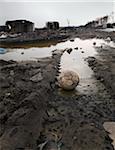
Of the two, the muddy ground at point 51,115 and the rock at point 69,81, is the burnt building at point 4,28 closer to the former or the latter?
the muddy ground at point 51,115

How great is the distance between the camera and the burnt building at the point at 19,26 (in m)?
41.7

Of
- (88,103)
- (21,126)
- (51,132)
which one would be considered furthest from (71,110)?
(21,126)

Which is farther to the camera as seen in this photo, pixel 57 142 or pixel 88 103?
pixel 88 103

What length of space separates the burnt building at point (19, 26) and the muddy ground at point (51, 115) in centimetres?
3254

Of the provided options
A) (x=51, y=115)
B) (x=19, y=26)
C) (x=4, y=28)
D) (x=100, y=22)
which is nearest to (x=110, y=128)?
(x=51, y=115)

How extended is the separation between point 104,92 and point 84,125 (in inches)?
119

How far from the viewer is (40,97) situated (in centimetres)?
777

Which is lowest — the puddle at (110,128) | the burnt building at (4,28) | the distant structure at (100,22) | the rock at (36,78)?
the puddle at (110,128)

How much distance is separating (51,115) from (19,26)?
1486 inches

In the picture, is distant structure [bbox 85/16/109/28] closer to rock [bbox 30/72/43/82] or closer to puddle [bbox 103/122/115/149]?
rock [bbox 30/72/43/82]

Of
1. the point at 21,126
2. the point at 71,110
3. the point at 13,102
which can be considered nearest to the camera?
the point at 21,126

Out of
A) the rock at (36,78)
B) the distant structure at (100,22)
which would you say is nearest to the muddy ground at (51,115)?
the rock at (36,78)

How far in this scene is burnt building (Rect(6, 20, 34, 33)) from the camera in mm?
41681

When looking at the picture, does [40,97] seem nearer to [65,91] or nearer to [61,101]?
[61,101]
